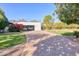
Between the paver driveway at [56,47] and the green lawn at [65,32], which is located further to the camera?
the green lawn at [65,32]

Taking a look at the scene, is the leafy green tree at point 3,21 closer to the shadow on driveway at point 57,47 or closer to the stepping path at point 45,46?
the stepping path at point 45,46

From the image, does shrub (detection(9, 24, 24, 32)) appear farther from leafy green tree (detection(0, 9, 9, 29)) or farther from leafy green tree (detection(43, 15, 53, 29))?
leafy green tree (detection(43, 15, 53, 29))

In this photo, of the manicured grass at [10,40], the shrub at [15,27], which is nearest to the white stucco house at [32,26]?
the shrub at [15,27]

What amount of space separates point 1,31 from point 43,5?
0.77 m

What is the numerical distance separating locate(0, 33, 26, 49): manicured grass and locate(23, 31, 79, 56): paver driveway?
0.29 metres

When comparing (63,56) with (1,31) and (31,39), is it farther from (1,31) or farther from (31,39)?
(1,31)

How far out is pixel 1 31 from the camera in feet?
11.8

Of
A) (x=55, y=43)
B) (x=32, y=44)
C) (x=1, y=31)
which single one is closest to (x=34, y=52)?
(x=32, y=44)

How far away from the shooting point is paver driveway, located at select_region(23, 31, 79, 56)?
3.54 m

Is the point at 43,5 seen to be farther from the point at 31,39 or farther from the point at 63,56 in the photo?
the point at 63,56

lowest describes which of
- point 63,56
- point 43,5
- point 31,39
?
point 63,56

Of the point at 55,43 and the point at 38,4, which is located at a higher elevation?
the point at 38,4

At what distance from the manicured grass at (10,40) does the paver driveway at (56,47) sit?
11.3 inches

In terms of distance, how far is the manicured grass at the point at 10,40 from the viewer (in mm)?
3568
